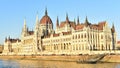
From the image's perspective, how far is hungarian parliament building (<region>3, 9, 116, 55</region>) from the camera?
355 ft

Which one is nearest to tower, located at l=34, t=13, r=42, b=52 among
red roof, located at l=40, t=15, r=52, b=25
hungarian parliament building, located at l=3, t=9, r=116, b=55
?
hungarian parliament building, located at l=3, t=9, r=116, b=55

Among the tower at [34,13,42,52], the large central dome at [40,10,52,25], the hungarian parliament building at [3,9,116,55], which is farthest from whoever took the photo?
the large central dome at [40,10,52,25]

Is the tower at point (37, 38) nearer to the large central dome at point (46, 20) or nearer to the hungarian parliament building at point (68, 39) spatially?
the hungarian parliament building at point (68, 39)

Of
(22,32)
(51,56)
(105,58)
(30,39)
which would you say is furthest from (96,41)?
(22,32)

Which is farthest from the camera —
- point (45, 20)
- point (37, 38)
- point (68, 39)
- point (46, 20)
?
point (45, 20)

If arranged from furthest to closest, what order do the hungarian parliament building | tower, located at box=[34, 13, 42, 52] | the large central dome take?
1. the large central dome
2. tower, located at box=[34, 13, 42, 52]
3. the hungarian parliament building

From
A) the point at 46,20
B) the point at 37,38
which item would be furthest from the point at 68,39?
the point at 46,20

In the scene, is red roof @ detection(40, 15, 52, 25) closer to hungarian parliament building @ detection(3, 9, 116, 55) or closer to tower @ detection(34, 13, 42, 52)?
hungarian parliament building @ detection(3, 9, 116, 55)

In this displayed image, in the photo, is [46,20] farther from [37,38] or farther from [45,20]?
[37,38]

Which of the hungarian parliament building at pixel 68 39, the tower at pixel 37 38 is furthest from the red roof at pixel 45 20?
the tower at pixel 37 38

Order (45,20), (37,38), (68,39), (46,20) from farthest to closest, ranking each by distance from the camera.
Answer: (45,20) → (46,20) → (37,38) → (68,39)

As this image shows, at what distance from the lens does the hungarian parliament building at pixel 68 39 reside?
108 meters

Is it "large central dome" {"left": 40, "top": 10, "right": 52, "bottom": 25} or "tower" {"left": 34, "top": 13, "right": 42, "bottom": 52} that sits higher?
"large central dome" {"left": 40, "top": 10, "right": 52, "bottom": 25}

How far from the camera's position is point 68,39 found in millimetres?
123625
